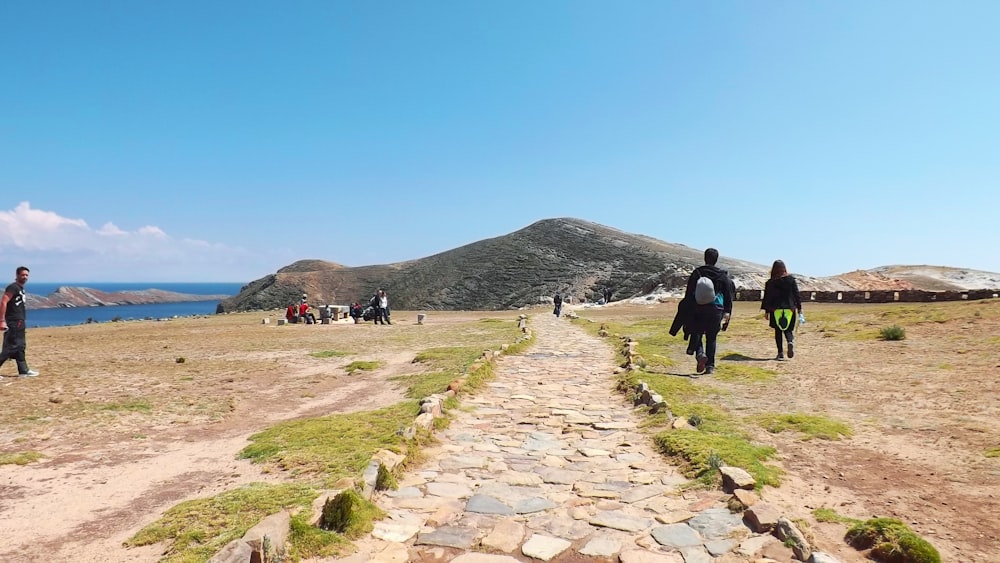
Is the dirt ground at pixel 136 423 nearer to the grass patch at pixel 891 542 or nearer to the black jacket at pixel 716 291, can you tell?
the grass patch at pixel 891 542

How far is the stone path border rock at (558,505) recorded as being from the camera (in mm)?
3816

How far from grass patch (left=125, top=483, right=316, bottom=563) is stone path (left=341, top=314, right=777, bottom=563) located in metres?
0.97

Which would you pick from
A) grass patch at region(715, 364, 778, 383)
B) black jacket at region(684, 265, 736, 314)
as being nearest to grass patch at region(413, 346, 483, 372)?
black jacket at region(684, 265, 736, 314)

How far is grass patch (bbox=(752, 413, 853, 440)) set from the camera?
669 centimetres

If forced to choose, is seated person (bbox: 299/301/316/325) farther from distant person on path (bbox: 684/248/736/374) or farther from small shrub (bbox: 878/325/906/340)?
small shrub (bbox: 878/325/906/340)

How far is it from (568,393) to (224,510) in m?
6.18

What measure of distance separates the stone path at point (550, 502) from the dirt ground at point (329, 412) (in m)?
0.95

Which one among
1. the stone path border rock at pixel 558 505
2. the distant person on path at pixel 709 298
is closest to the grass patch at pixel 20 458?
the stone path border rock at pixel 558 505

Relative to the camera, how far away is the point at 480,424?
7520mm

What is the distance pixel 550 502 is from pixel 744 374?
7836 mm

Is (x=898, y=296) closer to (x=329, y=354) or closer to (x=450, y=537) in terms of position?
(x=329, y=354)

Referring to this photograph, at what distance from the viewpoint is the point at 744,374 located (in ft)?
36.3

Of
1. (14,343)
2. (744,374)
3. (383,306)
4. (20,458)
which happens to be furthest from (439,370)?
(383,306)

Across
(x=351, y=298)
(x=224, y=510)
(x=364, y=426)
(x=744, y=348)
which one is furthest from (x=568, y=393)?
(x=351, y=298)
